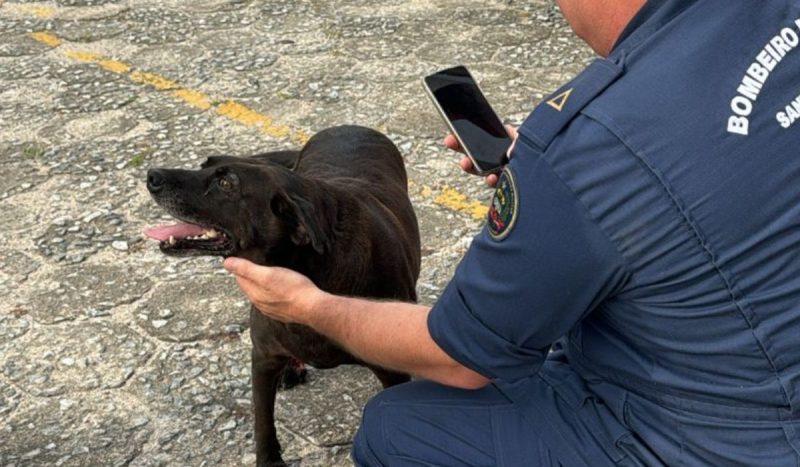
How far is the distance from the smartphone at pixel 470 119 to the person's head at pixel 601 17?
79 cm

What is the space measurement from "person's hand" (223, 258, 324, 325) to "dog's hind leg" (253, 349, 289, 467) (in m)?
0.55

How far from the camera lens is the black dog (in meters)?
3.06

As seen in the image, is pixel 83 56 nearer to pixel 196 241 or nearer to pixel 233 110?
pixel 233 110

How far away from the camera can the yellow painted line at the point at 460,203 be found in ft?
16.0

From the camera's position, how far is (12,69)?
6.52m

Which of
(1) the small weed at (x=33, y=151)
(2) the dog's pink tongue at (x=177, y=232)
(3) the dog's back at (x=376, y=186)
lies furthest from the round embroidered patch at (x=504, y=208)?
(1) the small weed at (x=33, y=151)

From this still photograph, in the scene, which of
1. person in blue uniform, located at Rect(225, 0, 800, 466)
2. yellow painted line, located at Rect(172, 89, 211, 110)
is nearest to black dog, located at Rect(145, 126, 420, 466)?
person in blue uniform, located at Rect(225, 0, 800, 466)

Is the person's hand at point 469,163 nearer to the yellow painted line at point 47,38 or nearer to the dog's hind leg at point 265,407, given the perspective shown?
the dog's hind leg at point 265,407

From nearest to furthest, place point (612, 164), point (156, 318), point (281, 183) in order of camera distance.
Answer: point (612, 164), point (281, 183), point (156, 318)

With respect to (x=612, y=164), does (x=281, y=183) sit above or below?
below

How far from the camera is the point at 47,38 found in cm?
694

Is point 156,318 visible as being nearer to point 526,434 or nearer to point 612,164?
point 526,434

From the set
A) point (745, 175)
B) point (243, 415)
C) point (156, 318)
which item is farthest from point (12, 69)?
point (745, 175)

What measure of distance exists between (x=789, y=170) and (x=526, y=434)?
854 millimetres
